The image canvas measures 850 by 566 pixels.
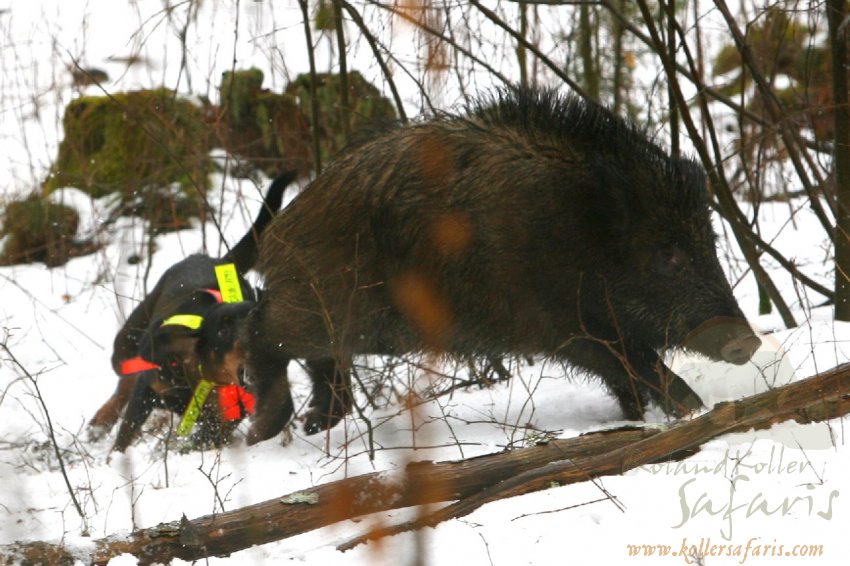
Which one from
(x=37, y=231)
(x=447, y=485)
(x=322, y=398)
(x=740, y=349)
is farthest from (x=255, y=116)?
(x=447, y=485)

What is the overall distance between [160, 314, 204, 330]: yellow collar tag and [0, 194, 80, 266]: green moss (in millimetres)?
4080

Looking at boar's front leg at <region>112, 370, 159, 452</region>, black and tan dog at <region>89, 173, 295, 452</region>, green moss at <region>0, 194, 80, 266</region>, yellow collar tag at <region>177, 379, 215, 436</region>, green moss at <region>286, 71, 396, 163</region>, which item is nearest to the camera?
yellow collar tag at <region>177, 379, 215, 436</region>

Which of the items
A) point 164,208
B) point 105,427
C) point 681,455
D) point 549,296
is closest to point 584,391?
point 549,296

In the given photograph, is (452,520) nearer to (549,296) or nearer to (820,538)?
(820,538)

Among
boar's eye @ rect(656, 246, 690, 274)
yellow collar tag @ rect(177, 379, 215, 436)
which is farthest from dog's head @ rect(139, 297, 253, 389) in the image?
boar's eye @ rect(656, 246, 690, 274)

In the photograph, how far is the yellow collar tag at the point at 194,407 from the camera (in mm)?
5598

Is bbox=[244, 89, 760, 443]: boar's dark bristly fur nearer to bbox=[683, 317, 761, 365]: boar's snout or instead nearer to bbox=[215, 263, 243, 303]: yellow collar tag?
bbox=[683, 317, 761, 365]: boar's snout

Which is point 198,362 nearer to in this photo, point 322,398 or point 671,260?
point 322,398

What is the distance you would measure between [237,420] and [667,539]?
135 inches

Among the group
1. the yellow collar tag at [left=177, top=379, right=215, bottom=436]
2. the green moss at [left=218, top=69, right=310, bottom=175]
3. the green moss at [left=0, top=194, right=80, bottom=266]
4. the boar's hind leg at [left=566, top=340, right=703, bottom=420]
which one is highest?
the green moss at [left=218, top=69, right=310, bottom=175]

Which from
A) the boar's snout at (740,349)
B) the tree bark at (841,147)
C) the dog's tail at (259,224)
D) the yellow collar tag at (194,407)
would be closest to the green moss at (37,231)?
the dog's tail at (259,224)

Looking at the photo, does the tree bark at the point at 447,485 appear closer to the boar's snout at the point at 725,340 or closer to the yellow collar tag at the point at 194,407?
the boar's snout at the point at 725,340

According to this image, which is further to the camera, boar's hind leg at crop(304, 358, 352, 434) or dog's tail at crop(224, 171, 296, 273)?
dog's tail at crop(224, 171, 296, 273)

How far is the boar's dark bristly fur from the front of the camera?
16.0 feet
